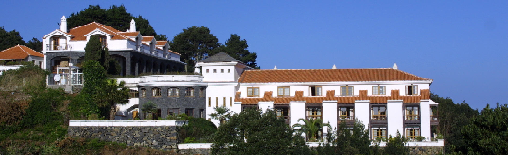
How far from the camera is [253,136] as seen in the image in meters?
40.4

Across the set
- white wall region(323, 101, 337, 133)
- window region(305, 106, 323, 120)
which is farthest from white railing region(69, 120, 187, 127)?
white wall region(323, 101, 337, 133)

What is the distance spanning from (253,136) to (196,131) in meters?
9.52

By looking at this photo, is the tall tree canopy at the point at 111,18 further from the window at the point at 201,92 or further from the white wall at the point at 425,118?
the white wall at the point at 425,118

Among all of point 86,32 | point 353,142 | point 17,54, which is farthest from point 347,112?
point 17,54

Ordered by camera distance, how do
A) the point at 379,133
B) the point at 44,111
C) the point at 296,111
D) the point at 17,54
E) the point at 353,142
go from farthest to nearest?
the point at 17,54, the point at 296,111, the point at 379,133, the point at 44,111, the point at 353,142

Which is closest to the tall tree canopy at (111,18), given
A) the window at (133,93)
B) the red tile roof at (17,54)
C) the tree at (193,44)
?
the tree at (193,44)

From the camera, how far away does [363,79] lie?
175 ft

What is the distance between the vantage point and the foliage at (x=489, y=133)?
34.8m

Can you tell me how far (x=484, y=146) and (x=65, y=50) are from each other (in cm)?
3917

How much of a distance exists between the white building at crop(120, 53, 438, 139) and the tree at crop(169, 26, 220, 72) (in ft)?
94.9

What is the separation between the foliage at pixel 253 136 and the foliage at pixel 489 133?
10.9 m

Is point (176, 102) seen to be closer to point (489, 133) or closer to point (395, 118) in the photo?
point (395, 118)

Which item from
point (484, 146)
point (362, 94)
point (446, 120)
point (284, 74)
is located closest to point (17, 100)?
point (284, 74)

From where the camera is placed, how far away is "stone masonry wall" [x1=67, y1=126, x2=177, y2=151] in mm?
46438
